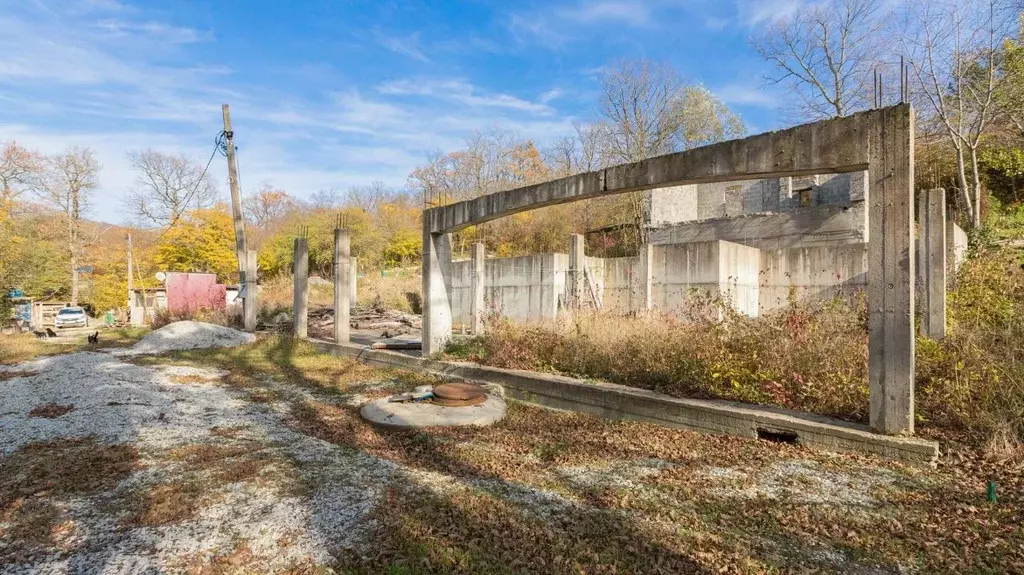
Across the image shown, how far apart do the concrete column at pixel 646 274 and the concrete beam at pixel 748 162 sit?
745 cm

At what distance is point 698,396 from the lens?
230 inches

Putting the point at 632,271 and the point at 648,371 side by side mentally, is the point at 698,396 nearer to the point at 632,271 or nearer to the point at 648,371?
the point at 648,371

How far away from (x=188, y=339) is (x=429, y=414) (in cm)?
1093

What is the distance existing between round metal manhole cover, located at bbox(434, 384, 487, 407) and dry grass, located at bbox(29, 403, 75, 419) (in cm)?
469

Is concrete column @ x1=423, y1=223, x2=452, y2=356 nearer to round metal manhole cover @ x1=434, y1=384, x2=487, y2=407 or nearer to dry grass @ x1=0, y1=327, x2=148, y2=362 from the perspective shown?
round metal manhole cover @ x1=434, y1=384, x2=487, y2=407

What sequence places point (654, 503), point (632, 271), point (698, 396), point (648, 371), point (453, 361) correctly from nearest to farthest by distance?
point (654, 503) → point (698, 396) → point (648, 371) → point (453, 361) → point (632, 271)

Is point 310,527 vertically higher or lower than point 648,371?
lower

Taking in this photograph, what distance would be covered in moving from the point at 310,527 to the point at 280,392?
17.2 feet

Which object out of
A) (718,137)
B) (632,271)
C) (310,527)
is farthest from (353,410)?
(718,137)

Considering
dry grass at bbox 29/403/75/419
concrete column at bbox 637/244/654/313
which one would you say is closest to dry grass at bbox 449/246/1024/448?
dry grass at bbox 29/403/75/419

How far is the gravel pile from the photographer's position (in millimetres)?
12984

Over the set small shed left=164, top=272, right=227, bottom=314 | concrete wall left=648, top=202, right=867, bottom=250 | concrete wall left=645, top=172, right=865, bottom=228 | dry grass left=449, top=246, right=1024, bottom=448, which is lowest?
dry grass left=449, top=246, right=1024, bottom=448

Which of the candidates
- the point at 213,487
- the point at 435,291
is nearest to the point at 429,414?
the point at 213,487

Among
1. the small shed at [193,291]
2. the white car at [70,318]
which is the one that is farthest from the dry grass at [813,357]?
the white car at [70,318]
